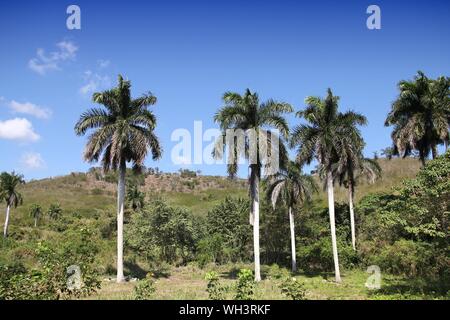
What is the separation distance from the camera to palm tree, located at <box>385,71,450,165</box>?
2744 cm

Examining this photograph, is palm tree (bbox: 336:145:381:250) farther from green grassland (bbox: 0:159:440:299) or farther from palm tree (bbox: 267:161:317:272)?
green grassland (bbox: 0:159:440:299)

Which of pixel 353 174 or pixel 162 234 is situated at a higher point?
pixel 353 174

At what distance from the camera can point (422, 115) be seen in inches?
1099

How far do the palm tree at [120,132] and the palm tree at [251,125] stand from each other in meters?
4.43

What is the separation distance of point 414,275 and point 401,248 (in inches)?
143

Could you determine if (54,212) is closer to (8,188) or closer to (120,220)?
(8,188)

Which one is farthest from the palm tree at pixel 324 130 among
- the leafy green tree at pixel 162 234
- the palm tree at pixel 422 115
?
the leafy green tree at pixel 162 234

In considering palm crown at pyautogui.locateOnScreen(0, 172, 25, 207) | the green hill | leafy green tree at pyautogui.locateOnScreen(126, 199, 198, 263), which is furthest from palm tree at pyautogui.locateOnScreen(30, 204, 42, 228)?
leafy green tree at pyautogui.locateOnScreen(126, 199, 198, 263)

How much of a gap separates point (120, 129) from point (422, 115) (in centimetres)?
2093

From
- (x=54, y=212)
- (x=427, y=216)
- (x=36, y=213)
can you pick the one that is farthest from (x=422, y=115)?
(x=54, y=212)

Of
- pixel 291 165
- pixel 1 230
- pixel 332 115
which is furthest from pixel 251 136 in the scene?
pixel 1 230

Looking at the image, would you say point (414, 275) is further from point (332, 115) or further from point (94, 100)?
point (94, 100)

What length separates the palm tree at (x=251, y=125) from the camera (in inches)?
958

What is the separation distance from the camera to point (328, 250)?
29547 mm
